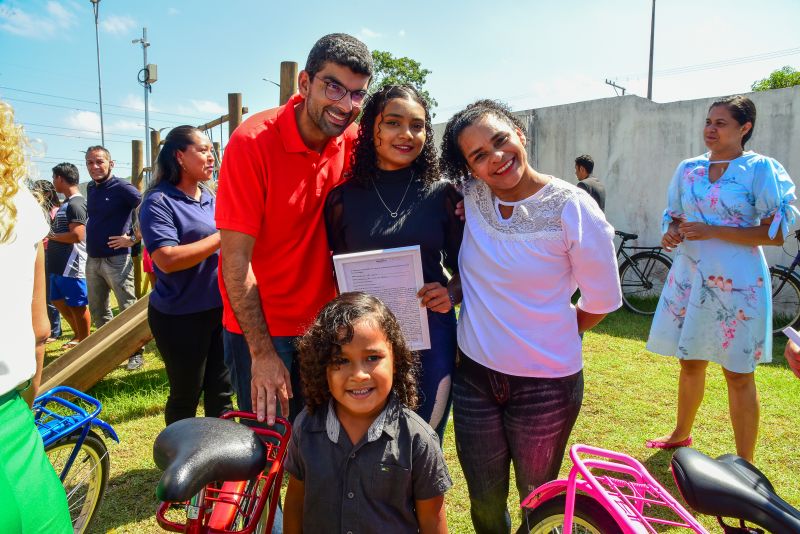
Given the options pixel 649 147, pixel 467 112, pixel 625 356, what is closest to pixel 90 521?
pixel 467 112

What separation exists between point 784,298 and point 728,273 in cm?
503

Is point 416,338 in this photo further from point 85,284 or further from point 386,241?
point 85,284

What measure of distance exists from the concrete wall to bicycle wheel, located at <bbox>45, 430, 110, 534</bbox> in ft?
26.7

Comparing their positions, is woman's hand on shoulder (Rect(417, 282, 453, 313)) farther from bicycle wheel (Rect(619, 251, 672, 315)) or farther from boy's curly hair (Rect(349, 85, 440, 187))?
bicycle wheel (Rect(619, 251, 672, 315))

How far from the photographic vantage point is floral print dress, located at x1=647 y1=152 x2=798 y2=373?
3.28 meters

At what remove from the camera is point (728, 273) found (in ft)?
11.1

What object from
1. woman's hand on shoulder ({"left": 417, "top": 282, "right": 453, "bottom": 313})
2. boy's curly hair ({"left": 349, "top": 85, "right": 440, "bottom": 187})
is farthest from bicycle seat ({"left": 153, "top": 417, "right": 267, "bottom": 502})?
boy's curly hair ({"left": 349, "top": 85, "right": 440, "bottom": 187})

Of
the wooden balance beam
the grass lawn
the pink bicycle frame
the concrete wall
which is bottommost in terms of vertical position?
the grass lawn

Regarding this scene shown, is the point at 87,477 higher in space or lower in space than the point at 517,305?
lower

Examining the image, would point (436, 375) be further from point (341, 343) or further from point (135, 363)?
point (135, 363)

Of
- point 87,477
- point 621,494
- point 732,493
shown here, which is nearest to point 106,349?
point 87,477

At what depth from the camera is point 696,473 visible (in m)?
1.44

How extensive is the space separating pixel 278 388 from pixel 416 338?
0.55 meters

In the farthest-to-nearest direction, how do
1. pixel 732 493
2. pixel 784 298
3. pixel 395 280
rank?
pixel 784 298 < pixel 395 280 < pixel 732 493
